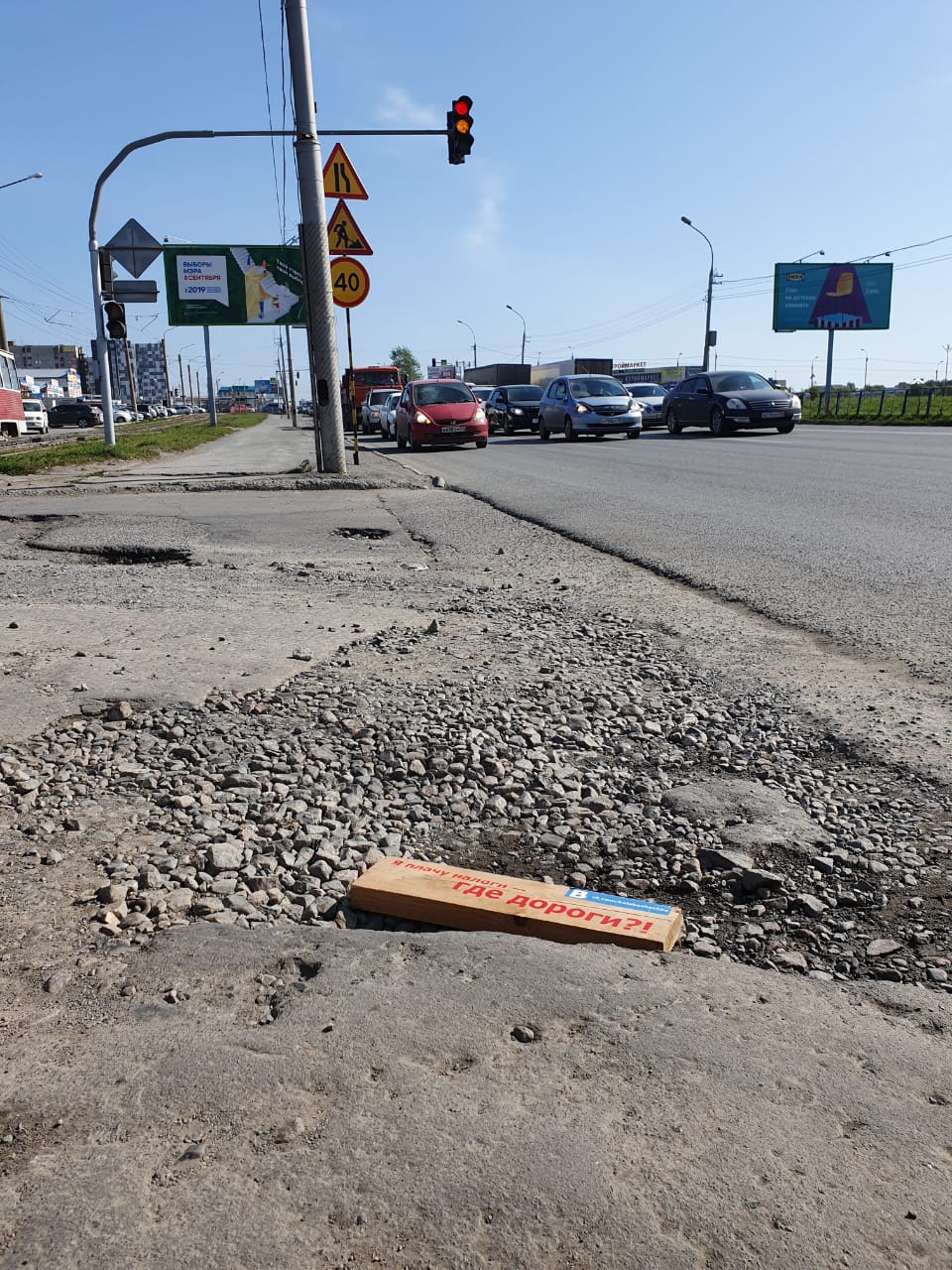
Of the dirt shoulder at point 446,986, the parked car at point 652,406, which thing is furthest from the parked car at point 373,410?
the dirt shoulder at point 446,986

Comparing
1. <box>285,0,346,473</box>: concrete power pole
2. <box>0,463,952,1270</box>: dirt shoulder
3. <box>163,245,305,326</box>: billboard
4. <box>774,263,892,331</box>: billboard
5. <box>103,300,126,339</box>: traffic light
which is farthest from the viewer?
<box>774,263,892,331</box>: billboard

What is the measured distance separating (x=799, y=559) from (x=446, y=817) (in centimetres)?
509

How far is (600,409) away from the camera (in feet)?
84.4

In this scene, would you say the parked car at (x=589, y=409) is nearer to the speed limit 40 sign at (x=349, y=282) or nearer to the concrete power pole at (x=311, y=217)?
the speed limit 40 sign at (x=349, y=282)

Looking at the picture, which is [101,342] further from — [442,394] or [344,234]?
[344,234]

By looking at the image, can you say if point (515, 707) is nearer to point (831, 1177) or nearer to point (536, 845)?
point (536, 845)

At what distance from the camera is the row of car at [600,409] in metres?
24.3

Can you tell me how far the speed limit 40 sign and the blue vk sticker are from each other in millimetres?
13332

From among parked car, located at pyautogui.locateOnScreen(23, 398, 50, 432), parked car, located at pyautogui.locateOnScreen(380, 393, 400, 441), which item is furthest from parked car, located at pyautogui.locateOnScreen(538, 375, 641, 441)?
parked car, located at pyautogui.locateOnScreen(23, 398, 50, 432)

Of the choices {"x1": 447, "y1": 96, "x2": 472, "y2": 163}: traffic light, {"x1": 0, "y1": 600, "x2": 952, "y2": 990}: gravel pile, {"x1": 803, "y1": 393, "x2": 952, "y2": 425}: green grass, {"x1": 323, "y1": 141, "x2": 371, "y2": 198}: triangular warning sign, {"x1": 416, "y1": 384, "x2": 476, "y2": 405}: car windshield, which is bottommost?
{"x1": 0, "y1": 600, "x2": 952, "y2": 990}: gravel pile

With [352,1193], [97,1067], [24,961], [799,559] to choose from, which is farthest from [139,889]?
[799,559]

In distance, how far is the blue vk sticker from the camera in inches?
94.8

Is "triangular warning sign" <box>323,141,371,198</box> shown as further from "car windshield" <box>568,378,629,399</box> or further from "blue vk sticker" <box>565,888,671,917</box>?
"blue vk sticker" <box>565,888,671,917</box>

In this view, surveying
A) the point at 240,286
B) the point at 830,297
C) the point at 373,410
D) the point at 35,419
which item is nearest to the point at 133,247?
the point at 240,286
